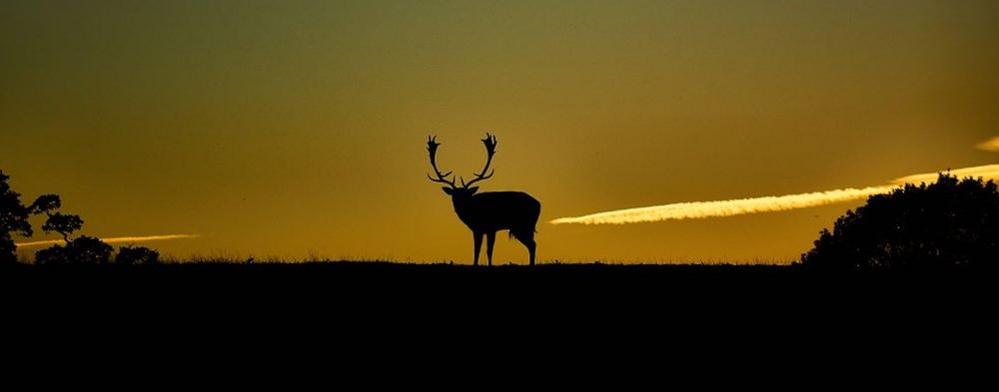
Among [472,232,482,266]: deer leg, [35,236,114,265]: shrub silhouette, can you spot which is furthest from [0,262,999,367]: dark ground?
[35,236,114,265]: shrub silhouette

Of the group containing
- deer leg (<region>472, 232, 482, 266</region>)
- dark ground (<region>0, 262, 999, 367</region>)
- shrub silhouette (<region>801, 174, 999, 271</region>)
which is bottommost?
dark ground (<region>0, 262, 999, 367</region>)

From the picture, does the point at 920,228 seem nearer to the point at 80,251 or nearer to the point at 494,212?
the point at 494,212

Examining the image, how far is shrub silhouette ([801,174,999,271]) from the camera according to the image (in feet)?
146

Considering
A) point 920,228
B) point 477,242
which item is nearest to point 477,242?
point 477,242

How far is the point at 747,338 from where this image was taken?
19.2 m

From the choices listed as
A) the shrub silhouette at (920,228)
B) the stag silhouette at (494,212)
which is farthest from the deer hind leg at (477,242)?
the shrub silhouette at (920,228)

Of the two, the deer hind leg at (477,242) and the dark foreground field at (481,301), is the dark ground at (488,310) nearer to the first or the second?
the dark foreground field at (481,301)

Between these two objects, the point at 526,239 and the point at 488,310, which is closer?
the point at 488,310

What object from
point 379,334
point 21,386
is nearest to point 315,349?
point 379,334

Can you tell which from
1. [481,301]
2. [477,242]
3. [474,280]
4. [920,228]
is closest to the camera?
[481,301]

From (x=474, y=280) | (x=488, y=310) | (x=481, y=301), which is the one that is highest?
(x=474, y=280)

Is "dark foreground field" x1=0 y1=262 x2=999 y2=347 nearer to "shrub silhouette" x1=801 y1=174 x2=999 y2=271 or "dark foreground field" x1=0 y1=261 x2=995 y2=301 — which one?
"dark foreground field" x1=0 y1=261 x2=995 y2=301

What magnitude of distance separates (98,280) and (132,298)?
1.54 m

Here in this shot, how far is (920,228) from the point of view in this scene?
45.0 metres
